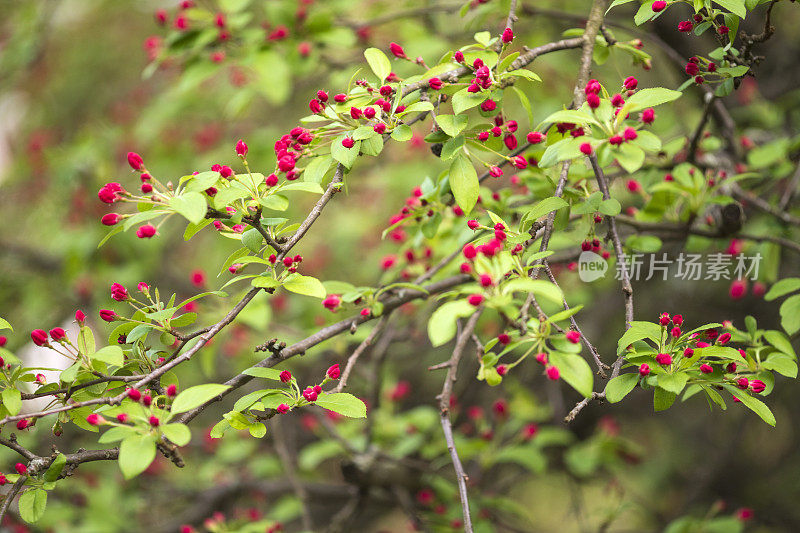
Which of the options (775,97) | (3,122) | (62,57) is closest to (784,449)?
(775,97)

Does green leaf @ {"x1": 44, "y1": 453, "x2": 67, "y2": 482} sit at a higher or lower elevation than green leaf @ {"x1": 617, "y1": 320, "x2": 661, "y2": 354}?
lower

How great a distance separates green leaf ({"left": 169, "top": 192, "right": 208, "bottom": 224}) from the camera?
3.37 feet

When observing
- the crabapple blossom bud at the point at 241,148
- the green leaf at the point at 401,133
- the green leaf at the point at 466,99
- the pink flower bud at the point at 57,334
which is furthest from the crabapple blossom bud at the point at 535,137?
the pink flower bud at the point at 57,334

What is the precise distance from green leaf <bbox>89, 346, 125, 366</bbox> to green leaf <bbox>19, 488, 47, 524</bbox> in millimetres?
299

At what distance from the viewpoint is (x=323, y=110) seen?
1.28 m

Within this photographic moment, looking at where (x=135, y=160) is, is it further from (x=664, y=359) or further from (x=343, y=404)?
(x=664, y=359)

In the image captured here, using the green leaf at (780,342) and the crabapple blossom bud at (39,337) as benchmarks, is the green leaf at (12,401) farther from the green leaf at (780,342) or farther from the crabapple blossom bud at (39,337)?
the green leaf at (780,342)

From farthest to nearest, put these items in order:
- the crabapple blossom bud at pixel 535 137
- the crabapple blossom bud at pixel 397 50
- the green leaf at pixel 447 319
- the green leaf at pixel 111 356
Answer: the crabapple blossom bud at pixel 397 50 < the crabapple blossom bud at pixel 535 137 < the green leaf at pixel 111 356 < the green leaf at pixel 447 319

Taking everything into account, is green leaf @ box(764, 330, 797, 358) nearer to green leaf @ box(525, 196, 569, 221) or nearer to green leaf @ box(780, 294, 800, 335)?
green leaf @ box(780, 294, 800, 335)

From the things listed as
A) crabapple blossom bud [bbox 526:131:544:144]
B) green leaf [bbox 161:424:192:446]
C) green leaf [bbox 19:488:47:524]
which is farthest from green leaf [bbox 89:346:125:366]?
crabapple blossom bud [bbox 526:131:544:144]

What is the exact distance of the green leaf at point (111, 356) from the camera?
1165 millimetres

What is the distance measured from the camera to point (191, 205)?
3.46 feet

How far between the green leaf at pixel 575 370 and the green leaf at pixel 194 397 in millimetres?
591

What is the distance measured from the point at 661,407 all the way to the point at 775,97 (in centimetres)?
252
